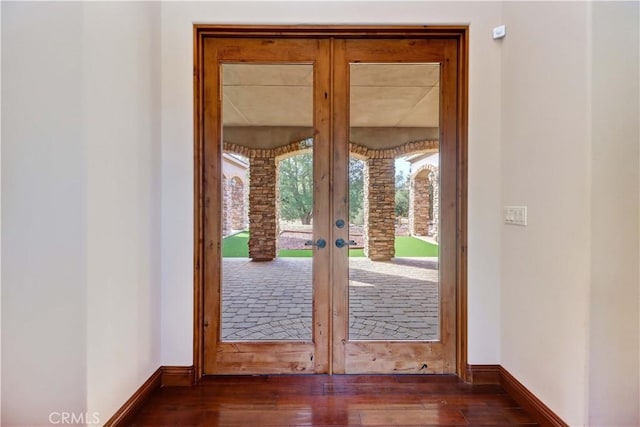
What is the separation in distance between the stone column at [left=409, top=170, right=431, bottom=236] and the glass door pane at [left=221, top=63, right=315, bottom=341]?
0.80m

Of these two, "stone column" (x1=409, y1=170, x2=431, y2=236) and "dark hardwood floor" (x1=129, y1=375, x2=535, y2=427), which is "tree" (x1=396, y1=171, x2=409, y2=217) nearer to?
"stone column" (x1=409, y1=170, x2=431, y2=236)

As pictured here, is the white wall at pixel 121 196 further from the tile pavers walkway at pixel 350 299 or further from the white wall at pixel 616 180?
the white wall at pixel 616 180

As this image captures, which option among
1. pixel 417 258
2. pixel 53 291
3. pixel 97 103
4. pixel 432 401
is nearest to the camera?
pixel 53 291

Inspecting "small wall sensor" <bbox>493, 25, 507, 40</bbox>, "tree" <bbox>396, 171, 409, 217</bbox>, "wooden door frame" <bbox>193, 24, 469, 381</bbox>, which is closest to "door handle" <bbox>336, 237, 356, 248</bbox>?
"tree" <bbox>396, 171, 409, 217</bbox>

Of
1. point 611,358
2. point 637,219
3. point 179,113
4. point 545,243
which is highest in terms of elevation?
point 179,113

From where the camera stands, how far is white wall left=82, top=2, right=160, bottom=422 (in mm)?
1591

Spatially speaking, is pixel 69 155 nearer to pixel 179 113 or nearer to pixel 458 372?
pixel 179 113

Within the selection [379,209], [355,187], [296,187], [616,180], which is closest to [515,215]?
[616,180]

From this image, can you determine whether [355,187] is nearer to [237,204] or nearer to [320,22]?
[237,204]

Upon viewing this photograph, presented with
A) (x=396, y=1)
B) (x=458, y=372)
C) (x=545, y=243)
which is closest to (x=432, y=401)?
(x=458, y=372)

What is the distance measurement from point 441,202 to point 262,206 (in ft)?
4.51

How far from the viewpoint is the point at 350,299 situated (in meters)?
2.45

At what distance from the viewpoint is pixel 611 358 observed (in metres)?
1.59

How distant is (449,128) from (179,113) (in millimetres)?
1981
